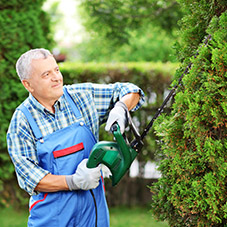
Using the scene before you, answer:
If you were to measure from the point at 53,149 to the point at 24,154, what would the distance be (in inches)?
7.0

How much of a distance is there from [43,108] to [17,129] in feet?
0.70

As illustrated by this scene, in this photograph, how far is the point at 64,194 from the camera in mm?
2236

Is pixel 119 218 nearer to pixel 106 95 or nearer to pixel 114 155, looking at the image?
pixel 106 95

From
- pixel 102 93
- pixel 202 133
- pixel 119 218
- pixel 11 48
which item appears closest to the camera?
pixel 202 133

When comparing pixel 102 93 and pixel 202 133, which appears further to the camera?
pixel 102 93

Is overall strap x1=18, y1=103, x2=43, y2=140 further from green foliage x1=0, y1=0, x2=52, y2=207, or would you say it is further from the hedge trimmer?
green foliage x1=0, y1=0, x2=52, y2=207

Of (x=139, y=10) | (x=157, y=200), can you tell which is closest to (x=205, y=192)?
(x=157, y=200)

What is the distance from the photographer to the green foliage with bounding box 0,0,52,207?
4836 millimetres

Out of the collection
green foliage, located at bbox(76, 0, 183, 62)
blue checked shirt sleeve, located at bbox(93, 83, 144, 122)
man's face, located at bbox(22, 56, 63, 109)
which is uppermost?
green foliage, located at bbox(76, 0, 183, 62)

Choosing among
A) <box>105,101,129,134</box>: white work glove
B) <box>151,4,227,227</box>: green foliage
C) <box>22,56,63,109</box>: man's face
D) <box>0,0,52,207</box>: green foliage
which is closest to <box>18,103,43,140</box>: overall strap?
<box>22,56,63,109</box>: man's face

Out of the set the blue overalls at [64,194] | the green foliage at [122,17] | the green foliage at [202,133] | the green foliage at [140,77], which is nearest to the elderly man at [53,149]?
the blue overalls at [64,194]

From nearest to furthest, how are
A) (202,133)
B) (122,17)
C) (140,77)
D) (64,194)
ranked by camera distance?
1. (202,133)
2. (64,194)
3. (140,77)
4. (122,17)

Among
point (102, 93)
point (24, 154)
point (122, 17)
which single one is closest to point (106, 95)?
point (102, 93)

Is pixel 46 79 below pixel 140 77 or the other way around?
the other way around
